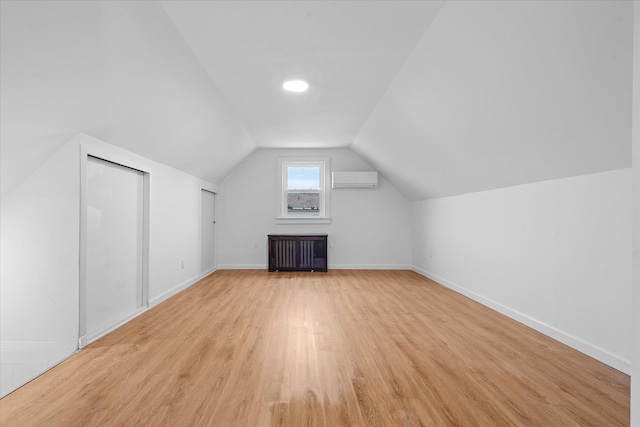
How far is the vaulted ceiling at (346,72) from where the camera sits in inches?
68.6

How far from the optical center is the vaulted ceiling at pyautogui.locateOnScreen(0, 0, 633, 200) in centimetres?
174

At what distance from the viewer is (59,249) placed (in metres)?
2.50

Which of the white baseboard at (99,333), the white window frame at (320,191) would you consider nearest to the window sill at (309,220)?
the white window frame at (320,191)

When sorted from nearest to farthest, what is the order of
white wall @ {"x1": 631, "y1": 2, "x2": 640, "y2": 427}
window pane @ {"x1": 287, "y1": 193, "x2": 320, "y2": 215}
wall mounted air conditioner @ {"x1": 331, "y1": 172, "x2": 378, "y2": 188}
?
white wall @ {"x1": 631, "y1": 2, "x2": 640, "y2": 427}
wall mounted air conditioner @ {"x1": 331, "y1": 172, "x2": 378, "y2": 188}
window pane @ {"x1": 287, "y1": 193, "x2": 320, "y2": 215}

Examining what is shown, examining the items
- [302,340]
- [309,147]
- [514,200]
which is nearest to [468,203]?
[514,200]

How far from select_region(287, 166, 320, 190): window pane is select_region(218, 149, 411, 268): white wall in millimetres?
299

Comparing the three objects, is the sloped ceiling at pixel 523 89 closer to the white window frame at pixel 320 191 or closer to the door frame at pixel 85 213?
the door frame at pixel 85 213

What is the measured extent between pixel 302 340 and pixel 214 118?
2.84m

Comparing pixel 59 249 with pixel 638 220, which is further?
pixel 59 249

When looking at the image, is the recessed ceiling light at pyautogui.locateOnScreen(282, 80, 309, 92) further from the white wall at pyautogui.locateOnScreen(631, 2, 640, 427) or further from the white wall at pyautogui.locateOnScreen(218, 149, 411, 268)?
the white wall at pyautogui.locateOnScreen(218, 149, 411, 268)

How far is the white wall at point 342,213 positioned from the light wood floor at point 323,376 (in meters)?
3.15

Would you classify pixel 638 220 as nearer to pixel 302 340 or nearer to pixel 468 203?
pixel 302 340

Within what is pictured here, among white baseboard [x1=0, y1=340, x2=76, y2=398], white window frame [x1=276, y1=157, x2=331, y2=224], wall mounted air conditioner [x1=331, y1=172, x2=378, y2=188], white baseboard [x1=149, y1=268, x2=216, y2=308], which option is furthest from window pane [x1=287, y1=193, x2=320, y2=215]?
white baseboard [x1=0, y1=340, x2=76, y2=398]

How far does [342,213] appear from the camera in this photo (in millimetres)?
6730
